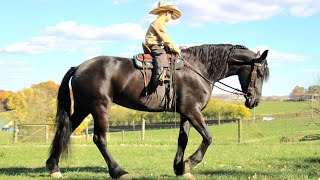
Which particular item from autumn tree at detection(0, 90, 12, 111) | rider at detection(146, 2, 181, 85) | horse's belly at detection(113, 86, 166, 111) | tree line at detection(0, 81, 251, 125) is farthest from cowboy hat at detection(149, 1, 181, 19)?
autumn tree at detection(0, 90, 12, 111)

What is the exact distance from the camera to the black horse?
7.75 meters

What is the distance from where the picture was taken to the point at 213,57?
8258 mm

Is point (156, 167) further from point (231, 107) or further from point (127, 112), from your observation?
point (231, 107)

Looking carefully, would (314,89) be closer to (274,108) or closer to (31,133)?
(31,133)

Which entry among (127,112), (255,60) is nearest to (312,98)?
(255,60)

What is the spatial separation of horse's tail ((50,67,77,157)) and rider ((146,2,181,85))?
68.4 inches

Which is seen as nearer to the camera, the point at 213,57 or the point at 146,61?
the point at 146,61

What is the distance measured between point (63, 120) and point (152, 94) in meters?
1.96

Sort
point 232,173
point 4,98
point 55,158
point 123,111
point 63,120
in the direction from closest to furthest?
point 55,158, point 63,120, point 232,173, point 123,111, point 4,98

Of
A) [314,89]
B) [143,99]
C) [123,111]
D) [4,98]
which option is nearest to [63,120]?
[143,99]

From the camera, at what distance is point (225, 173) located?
839cm

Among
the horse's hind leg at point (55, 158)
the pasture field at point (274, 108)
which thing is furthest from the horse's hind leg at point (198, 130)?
the pasture field at point (274, 108)

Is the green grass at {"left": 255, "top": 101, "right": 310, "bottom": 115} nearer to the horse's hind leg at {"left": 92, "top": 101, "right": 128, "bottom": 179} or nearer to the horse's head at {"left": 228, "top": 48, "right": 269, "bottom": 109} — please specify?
the horse's head at {"left": 228, "top": 48, "right": 269, "bottom": 109}

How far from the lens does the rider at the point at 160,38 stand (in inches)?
305
